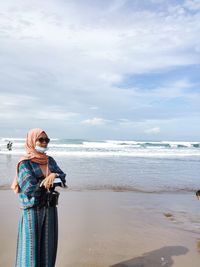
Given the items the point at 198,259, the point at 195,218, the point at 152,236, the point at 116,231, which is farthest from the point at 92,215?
the point at 198,259

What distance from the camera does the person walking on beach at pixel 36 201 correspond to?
3.23 m

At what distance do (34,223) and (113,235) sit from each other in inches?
85.9

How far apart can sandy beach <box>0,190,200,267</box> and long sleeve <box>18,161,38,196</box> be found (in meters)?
1.39

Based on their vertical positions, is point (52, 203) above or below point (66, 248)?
above

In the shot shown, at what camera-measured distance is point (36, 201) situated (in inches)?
129

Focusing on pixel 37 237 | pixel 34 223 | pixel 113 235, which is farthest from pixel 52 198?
pixel 113 235

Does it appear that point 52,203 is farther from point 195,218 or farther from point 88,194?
point 88,194

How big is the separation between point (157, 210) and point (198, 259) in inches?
105

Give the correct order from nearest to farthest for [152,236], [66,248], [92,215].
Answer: [66,248] < [152,236] < [92,215]

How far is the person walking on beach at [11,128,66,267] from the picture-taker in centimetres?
323

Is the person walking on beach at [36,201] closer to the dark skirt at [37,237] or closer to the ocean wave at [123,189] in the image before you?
the dark skirt at [37,237]

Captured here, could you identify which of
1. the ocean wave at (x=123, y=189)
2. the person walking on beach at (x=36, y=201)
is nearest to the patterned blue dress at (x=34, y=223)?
the person walking on beach at (x=36, y=201)

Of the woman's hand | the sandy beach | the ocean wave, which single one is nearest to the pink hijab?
the woman's hand

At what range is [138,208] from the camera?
280 inches
